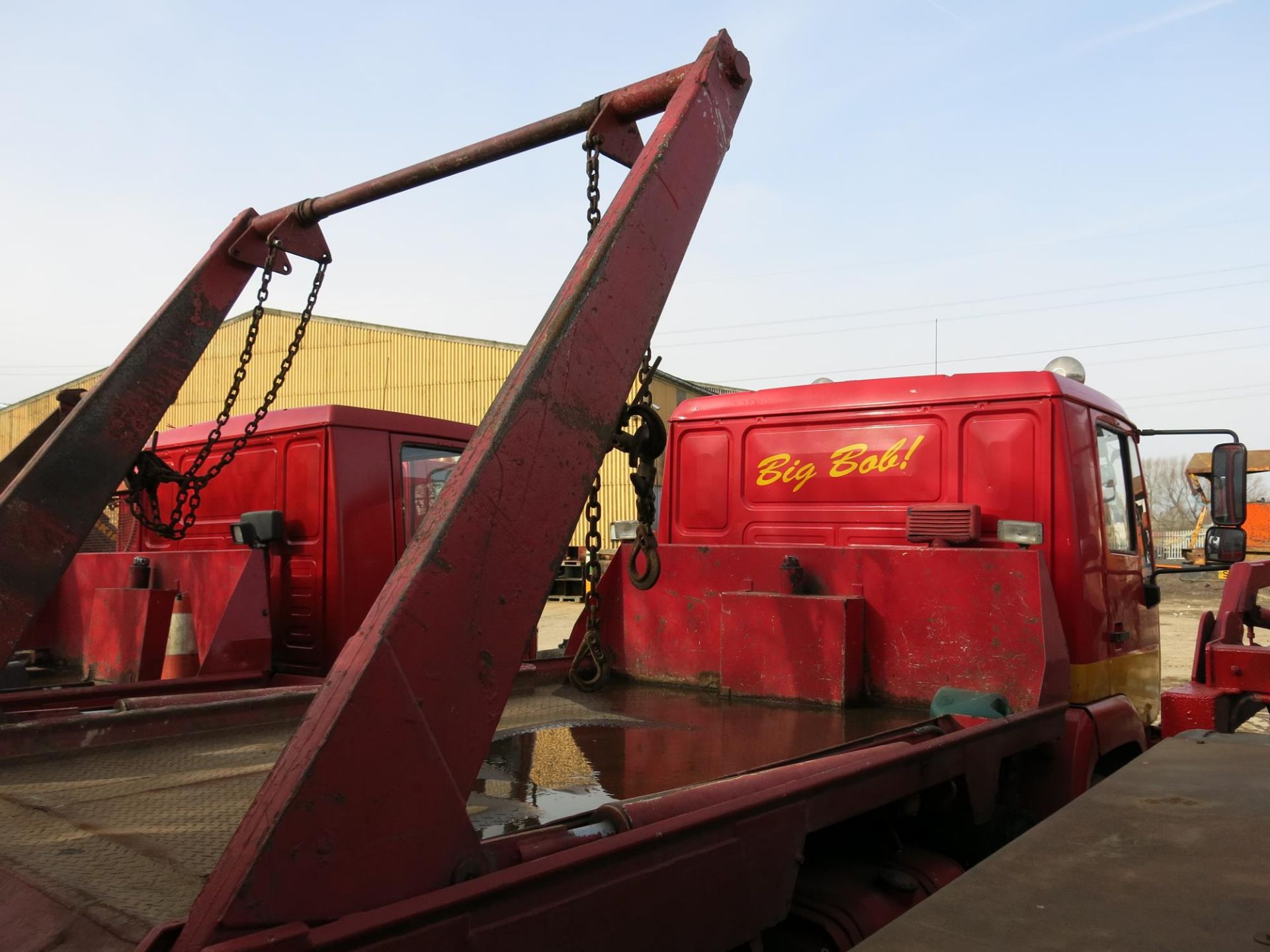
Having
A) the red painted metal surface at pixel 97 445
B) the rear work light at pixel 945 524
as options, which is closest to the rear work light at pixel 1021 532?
the rear work light at pixel 945 524

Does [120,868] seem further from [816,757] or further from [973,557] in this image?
[973,557]

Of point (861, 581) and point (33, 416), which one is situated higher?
point (33, 416)

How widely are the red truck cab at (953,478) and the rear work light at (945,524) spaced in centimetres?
4

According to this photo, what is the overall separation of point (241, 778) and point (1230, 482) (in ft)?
15.5

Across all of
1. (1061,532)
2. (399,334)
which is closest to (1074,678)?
(1061,532)

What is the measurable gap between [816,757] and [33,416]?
34.6 metres

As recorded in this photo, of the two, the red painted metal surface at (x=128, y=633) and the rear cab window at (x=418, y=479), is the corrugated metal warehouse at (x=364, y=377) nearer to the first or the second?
the rear cab window at (x=418, y=479)

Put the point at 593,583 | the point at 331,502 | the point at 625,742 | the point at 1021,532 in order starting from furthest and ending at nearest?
the point at 331,502
the point at 1021,532
the point at 625,742
the point at 593,583

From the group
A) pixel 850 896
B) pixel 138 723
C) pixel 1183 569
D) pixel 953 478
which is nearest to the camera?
pixel 850 896

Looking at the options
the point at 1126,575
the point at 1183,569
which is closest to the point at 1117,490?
the point at 1126,575

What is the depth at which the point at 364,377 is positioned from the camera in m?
29.3

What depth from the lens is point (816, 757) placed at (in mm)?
2949

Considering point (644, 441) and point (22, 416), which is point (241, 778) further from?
point (22, 416)

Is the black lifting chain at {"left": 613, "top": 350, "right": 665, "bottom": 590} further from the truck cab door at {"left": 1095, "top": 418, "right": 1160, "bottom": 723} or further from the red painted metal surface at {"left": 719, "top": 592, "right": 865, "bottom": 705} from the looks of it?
the truck cab door at {"left": 1095, "top": 418, "right": 1160, "bottom": 723}
